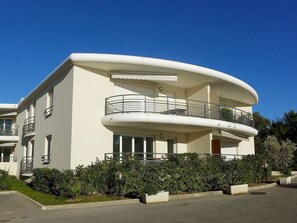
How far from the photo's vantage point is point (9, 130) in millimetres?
29594

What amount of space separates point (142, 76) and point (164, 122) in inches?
129

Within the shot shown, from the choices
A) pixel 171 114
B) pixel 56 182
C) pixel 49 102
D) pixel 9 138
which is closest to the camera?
pixel 56 182

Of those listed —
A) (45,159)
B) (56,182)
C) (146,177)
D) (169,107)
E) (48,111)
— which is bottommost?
(56,182)

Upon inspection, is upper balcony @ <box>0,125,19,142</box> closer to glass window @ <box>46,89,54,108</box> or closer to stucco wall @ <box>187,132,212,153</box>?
glass window @ <box>46,89,54,108</box>

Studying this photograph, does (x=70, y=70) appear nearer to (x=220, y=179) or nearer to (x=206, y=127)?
(x=206, y=127)

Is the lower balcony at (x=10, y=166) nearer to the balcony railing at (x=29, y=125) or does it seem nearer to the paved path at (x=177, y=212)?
the balcony railing at (x=29, y=125)

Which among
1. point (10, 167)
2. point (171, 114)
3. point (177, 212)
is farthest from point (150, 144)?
point (10, 167)

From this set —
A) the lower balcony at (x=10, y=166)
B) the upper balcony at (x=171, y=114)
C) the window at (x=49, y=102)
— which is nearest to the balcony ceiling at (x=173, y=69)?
the upper balcony at (x=171, y=114)

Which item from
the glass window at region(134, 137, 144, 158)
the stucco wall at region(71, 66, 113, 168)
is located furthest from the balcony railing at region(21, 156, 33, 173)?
the glass window at region(134, 137, 144, 158)

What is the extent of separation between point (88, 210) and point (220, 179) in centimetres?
778

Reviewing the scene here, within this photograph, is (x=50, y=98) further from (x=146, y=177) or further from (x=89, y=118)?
(x=146, y=177)

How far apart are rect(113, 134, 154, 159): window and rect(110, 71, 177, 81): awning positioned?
146 inches

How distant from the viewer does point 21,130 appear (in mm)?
28031

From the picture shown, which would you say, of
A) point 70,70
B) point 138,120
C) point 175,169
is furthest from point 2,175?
point 175,169
